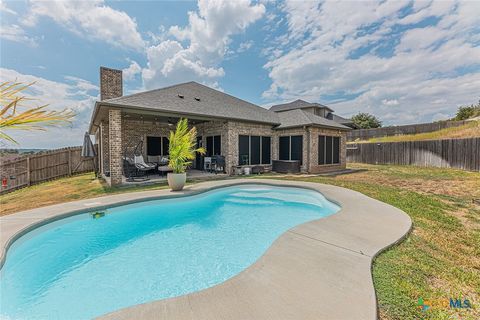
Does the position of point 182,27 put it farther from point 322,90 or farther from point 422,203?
point 322,90

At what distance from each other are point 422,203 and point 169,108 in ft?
32.8

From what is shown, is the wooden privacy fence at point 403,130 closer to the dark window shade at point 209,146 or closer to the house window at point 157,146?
the dark window shade at point 209,146

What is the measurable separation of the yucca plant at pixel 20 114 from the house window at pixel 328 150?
1329 cm

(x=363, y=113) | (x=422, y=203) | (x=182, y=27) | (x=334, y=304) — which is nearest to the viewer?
(x=334, y=304)

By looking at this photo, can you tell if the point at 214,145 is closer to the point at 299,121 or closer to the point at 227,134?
the point at 227,134

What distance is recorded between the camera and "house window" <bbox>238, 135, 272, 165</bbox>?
12141mm

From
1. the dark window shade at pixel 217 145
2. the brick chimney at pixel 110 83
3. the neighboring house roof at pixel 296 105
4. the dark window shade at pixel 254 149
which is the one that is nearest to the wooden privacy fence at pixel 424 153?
the neighboring house roof at pixel 296 105

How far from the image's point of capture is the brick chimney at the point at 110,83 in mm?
12164

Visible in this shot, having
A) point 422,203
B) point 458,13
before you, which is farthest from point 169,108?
point 458,13

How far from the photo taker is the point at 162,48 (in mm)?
13383

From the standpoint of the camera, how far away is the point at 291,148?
13.1 metres

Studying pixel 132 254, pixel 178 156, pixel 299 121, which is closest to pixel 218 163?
pixel 178 156

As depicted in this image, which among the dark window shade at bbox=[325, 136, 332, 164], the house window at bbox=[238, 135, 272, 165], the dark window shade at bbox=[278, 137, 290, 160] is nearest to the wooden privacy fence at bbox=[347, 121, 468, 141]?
the dark window shade at bbox=[325, 136, 332, 164]

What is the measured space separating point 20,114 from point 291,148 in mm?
12793
